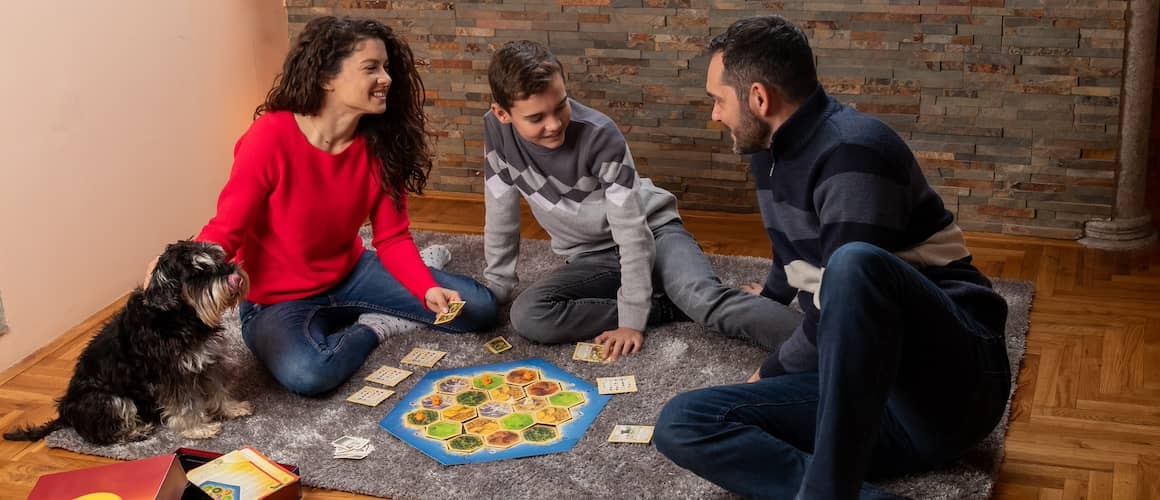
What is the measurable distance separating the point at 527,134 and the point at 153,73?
1481 millimetres

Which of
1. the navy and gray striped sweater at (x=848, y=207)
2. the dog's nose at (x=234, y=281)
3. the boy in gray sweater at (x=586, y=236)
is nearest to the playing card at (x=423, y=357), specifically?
the boy in gray sweater at (x=586, y=236)

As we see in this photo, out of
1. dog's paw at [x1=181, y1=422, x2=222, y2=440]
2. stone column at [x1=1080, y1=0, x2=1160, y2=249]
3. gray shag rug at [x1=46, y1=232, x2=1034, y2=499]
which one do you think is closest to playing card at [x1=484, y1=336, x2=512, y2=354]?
gray shag rug at [x1=46, y1=232, x2=1034, y2=499]

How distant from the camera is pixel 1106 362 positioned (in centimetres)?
303

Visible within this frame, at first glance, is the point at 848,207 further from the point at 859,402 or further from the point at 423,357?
the point at 423,357

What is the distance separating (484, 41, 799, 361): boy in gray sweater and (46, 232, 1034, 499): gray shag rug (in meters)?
0.08

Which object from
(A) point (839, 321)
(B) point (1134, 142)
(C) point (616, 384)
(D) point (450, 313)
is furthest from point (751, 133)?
(B) point (1134, 142)

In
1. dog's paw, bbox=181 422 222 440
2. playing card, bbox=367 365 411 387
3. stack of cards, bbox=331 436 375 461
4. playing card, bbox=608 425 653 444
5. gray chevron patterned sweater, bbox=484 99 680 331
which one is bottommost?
playing card, bbox=608 425 653 444

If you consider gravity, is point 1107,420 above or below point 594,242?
below

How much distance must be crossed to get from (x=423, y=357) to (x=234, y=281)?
675 millimetres

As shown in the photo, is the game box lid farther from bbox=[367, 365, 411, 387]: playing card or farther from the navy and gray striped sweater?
the navy and gray striped sweater

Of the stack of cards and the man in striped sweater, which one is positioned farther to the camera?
the stack of cards

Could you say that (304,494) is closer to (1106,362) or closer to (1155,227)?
(1106,362)

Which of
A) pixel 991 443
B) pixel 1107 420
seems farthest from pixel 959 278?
pixel 1107 420

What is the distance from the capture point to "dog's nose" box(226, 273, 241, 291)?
2.58 m
